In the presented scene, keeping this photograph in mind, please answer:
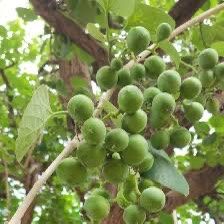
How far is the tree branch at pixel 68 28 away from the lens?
2.04m

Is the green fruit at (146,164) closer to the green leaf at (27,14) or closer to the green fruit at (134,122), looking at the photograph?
the green fruit at (134,122)

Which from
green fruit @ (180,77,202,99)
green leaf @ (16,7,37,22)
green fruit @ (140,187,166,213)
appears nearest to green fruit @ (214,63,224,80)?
green fruit @ (180,77,202,99)

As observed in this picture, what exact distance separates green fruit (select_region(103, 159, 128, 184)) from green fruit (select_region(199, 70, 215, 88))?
0.33m

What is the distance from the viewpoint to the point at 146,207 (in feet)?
3.12

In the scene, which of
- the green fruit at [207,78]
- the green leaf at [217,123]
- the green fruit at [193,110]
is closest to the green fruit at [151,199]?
the green fruit at [193,110]

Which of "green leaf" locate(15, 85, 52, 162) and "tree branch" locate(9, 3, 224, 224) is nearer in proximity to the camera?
"tree branch" locate(9, 3, 224, 224)

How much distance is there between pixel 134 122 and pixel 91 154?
9 centimetres

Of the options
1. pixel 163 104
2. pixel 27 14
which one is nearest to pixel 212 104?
pixel 163 104

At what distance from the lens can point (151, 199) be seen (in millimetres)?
934

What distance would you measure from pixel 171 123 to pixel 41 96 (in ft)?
0.80

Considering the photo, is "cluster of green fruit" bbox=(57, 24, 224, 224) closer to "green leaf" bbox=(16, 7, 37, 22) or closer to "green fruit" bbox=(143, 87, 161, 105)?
"green fruit" bbox=(143, 87, 161, 105)

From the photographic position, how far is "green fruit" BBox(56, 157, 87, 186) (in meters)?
0.94

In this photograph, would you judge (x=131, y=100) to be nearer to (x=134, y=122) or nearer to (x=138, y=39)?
(x=134, y=122)

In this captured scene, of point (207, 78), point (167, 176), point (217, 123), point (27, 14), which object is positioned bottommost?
point (217, 123)
